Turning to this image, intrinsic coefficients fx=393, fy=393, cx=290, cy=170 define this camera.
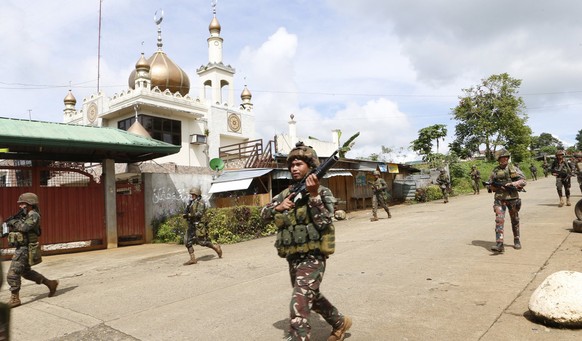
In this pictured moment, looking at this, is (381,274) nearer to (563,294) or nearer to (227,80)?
(563,294)

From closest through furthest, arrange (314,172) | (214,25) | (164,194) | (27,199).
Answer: (314,172)
(27,199)
(164,194)
(214,25)

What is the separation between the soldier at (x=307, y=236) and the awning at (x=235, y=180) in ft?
35.2

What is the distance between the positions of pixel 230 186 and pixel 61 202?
5634 mm

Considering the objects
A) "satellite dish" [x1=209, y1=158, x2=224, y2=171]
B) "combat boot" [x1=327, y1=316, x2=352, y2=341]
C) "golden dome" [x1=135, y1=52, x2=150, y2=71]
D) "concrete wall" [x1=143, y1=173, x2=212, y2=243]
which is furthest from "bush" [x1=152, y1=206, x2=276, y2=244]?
"golden dome" [x1=135, y1=52, x2=150, y2=71]

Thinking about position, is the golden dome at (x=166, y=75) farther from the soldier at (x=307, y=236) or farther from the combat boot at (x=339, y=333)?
the combat boot at (x=339, y=333)

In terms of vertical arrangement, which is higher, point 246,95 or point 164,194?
point 246,95

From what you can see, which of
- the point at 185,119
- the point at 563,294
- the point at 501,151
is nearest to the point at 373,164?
the point at 185,119

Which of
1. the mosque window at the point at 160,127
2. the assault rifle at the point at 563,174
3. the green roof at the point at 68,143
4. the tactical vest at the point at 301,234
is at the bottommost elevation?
the tactical vest at the point at 301,234

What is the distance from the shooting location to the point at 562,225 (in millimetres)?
9398

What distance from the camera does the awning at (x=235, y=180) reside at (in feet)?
47.3

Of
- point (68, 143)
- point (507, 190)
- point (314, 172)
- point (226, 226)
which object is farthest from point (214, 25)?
point (314, 172)

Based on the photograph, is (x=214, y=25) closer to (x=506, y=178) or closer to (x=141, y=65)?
(x=141, y=65)

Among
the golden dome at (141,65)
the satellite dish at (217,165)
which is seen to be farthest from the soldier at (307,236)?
the golden dome at (141,65)

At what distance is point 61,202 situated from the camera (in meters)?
11.4
